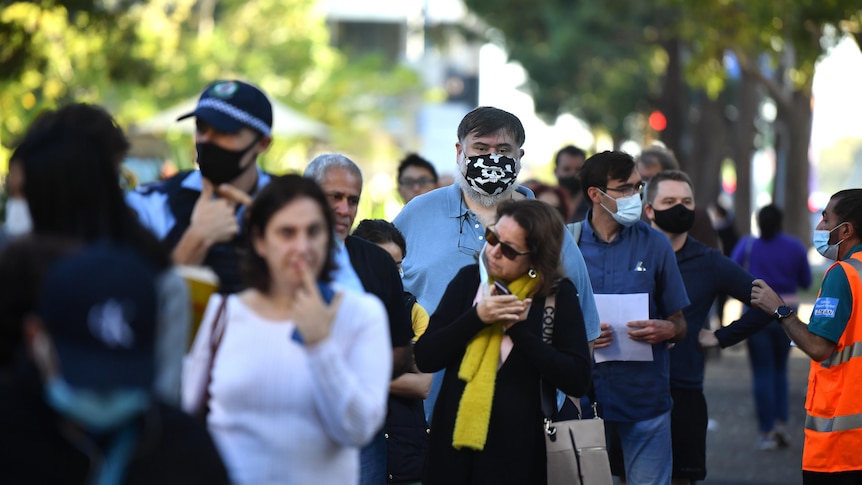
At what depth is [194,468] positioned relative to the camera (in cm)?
323

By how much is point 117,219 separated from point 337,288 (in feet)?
2.24

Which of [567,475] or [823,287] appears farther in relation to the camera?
[823,287]

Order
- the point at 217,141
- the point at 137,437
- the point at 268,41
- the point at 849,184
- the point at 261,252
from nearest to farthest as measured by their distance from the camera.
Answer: the point at 137,437
the point at 261,252
the point at 217,141
the point at 849,184
the point at 268,41

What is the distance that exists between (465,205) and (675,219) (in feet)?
6.12

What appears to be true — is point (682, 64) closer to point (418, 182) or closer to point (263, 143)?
point (418, 182)

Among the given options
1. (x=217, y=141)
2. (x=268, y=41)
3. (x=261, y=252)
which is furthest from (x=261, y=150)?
(x=268, y=41)

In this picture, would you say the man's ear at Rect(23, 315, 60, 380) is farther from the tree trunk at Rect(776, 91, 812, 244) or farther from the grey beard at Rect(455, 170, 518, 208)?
the tree trunk at Rect(776, 91, 812, 244)

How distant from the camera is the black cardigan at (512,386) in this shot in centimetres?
561

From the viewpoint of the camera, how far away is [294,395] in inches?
156

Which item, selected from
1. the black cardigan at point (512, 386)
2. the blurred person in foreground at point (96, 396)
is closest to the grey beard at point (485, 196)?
the black cardigan at point (512, 386)

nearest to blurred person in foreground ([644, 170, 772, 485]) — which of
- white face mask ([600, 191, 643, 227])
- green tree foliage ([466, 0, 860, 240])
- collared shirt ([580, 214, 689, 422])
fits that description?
collared shirt ([580, 214, 689, 422])

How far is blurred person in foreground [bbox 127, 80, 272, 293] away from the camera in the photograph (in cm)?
446

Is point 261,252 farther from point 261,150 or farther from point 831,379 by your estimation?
point 831,379

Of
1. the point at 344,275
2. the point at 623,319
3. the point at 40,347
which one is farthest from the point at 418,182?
the point at 40,347
